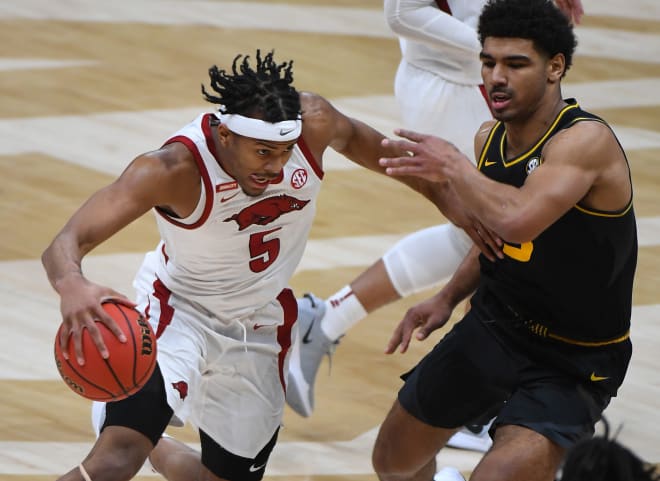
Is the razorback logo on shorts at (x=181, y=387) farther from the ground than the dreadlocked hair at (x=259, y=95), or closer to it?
closer to it

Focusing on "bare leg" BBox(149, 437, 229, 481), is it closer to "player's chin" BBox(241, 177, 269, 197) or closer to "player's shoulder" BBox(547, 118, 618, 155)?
"player's chin" BBox(241, 177, 269, 197)

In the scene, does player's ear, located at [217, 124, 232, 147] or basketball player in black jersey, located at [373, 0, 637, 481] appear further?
player's ear, located at [217, 124, 232, 147]

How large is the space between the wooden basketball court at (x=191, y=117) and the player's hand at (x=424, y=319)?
2.73 feet

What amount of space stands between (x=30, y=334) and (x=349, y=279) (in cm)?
171

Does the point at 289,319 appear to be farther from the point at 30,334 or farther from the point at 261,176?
the point at 30,334

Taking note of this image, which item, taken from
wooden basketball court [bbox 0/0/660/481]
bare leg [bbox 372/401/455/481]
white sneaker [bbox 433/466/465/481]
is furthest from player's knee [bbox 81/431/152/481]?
white sneaker [bbox 433/466/465/481]

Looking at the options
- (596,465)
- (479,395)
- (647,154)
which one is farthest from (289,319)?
(647,154)

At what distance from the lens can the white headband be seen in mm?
4660

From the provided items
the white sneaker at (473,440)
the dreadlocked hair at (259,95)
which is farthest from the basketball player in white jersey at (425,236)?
the dreadlocked hair at (259,95)

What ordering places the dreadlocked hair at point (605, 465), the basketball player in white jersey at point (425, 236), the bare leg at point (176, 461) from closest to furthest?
the dreadlocked hair at point (605, 465) → the bare leg at point (176, 461) → the basketball player in white jersey at point (425, 236)

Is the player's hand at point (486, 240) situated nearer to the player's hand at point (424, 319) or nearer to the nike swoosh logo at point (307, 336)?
the player's hand at point (424, 319)

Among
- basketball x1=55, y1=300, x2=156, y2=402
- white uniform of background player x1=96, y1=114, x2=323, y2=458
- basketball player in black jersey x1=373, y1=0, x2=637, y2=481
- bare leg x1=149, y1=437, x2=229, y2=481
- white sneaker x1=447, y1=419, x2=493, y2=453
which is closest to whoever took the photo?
basketball x1=55, y1=300, x2=156, y2=402

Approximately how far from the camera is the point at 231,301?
198 inches

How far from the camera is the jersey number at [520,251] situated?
181 inches
